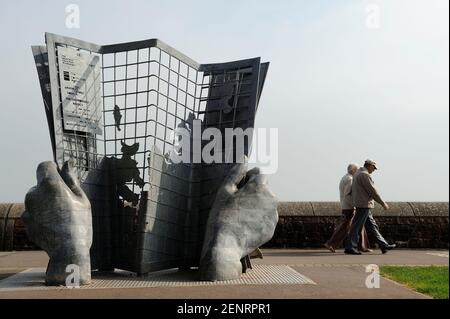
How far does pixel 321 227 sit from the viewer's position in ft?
41.7

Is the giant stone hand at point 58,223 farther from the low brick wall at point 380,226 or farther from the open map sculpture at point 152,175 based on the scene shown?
the low brick wall at point 380,226

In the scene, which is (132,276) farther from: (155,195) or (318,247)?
(318,247)

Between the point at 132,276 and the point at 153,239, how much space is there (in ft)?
1.83

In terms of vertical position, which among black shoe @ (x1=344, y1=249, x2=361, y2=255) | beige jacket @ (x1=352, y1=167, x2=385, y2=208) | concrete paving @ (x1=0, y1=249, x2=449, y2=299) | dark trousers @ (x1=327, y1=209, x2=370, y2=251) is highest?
beige jacket @ (x1=352, y1=167, x2=385, y2=208)

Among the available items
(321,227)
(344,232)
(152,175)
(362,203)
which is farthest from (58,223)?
(321,227)

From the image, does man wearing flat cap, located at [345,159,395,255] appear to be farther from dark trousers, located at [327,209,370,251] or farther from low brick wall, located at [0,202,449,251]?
low brick wall, located at [0,202,449,251]

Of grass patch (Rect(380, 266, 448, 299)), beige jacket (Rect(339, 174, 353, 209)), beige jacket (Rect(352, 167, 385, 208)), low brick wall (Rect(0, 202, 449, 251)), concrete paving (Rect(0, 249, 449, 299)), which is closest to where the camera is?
concrete paving (Rect(0, 249, 449, 299))

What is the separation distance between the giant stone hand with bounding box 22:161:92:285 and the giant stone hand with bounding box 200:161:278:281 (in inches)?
56.0

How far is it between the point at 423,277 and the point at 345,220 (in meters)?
3.83

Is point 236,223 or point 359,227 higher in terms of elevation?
point 236,223

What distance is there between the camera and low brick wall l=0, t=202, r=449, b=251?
41.7 feet

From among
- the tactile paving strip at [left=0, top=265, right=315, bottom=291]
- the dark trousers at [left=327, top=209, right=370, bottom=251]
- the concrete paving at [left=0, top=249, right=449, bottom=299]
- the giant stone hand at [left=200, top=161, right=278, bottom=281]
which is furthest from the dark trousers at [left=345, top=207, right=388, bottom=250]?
the giant stone hand at [left=200, top=161, right=278, bottom=281]

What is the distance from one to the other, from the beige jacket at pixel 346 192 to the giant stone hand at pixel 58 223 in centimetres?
567

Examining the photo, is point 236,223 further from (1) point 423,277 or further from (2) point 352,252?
(2) point 352,252
